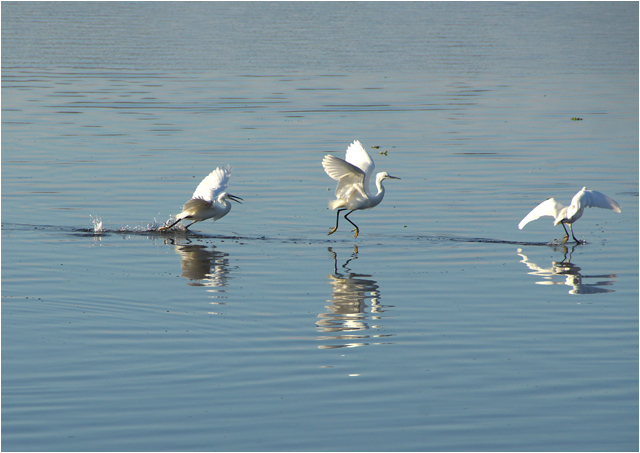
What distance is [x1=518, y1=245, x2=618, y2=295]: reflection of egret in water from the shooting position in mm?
12617

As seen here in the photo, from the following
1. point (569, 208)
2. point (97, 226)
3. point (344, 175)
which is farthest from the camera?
point (344, 175)

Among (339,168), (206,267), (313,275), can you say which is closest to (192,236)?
(339,168)

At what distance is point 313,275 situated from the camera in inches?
533

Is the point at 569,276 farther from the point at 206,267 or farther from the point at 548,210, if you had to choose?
the point at 206,267

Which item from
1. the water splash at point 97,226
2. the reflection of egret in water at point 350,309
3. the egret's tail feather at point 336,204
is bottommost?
the reflection of egret in water at point 350,309

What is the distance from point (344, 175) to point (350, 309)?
5.73m

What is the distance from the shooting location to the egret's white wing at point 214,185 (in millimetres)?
16828

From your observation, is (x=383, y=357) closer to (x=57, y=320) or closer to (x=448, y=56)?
(x=57, y=320)

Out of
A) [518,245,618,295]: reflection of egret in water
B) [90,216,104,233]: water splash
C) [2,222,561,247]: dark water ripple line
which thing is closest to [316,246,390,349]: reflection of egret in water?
[2,222,561,247]: dark water ripple line

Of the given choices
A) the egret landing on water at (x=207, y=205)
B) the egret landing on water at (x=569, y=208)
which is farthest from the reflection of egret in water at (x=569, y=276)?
the egret landing on water at (x=207, y=205)

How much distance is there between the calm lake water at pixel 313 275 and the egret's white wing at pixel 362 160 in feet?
3.26

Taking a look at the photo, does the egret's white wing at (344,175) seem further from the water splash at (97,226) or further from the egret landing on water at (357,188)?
the water splash at (97,226)

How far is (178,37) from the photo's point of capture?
2483 inches

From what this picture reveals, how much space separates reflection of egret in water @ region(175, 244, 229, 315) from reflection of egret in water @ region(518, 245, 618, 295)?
Result: 414cm
